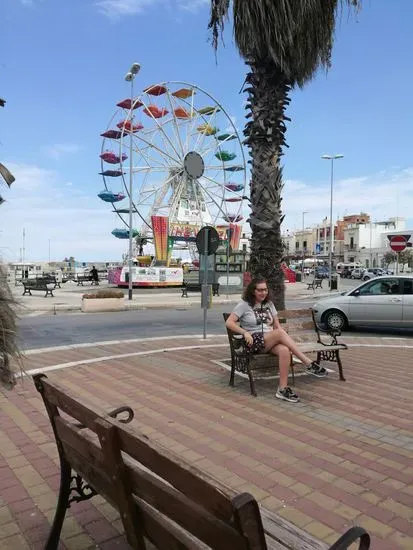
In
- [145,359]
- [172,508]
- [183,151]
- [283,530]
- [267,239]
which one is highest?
[183,151]

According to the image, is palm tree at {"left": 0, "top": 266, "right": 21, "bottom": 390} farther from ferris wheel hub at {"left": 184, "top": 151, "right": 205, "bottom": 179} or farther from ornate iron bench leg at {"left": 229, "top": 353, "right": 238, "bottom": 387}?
ferris wheel hub at {"left": 184, "top": 151, "right": 205, "bottom": 179}

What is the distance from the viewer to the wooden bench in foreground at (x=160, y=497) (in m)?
1.46

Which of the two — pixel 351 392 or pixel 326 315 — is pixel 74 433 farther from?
pixel 326 315

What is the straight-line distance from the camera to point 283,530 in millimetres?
1987

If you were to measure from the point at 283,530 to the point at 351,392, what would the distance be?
4222 millimetres

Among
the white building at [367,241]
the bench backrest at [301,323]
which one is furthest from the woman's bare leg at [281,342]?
the white building at [367,241]

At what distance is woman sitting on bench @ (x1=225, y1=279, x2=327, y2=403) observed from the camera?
5555 mm

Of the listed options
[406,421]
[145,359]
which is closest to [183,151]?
[145,359]

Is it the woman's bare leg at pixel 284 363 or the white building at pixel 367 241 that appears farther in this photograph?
the white building at pixel 367 241

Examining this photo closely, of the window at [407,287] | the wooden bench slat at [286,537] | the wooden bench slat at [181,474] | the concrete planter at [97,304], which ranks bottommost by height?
the concrete planter at [97,304]

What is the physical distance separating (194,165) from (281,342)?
44.0m

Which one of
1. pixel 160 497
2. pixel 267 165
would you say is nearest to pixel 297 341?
pixel 267 165

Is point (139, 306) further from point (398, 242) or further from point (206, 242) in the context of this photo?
point (206, 242)

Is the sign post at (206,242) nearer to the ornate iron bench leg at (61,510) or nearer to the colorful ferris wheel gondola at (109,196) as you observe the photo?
the ornate iron bench leg at (61,510)
